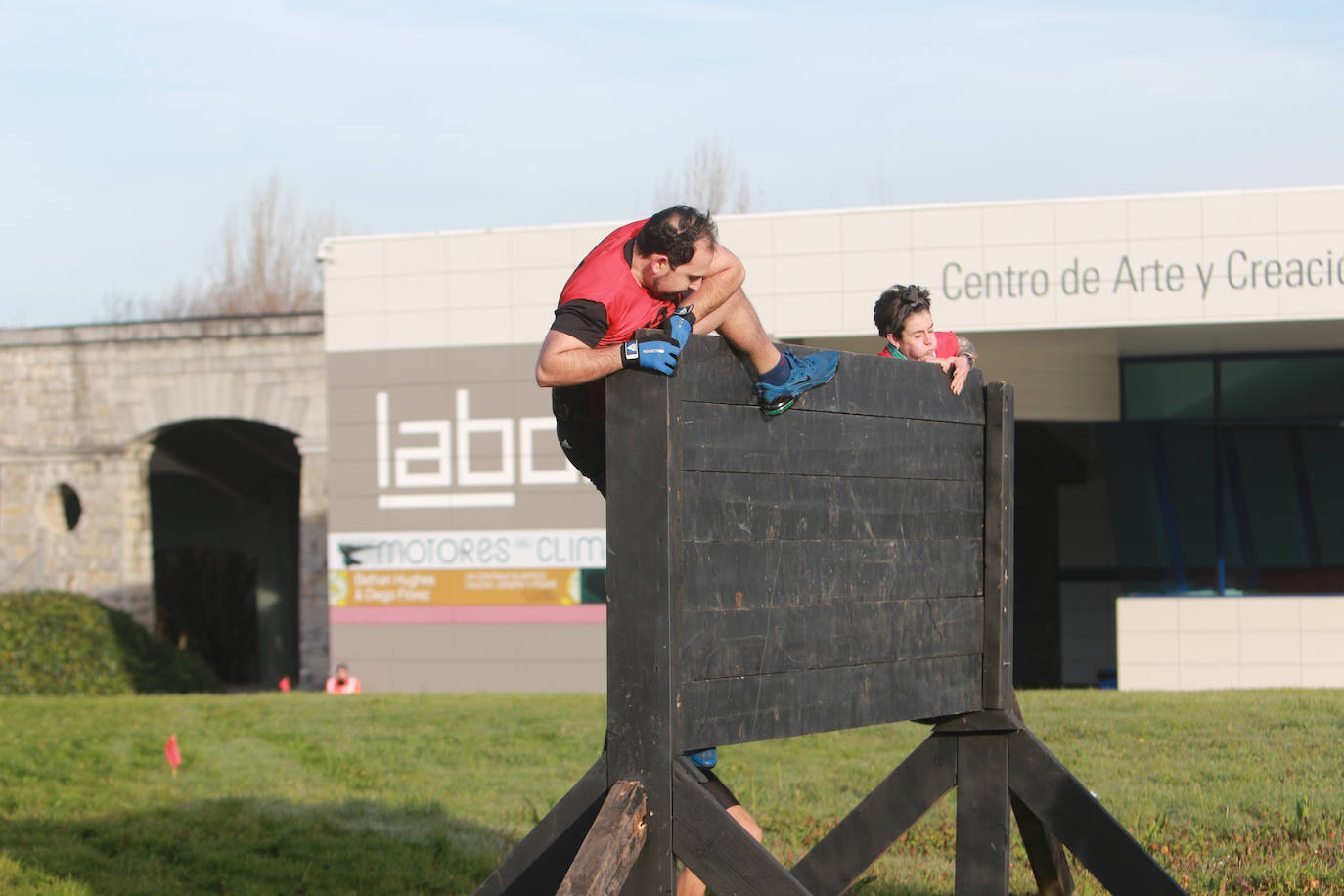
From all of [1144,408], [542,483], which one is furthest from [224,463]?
[1144,408]

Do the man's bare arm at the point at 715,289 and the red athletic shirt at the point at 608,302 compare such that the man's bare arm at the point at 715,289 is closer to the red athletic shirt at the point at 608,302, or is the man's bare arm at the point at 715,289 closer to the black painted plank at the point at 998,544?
the red athletic shirt at the point at 608,302

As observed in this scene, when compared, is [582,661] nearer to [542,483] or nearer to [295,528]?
[542,483]

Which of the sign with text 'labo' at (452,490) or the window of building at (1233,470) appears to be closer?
the window of building at (1233,470)

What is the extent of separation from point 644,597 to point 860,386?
1165 millimetres

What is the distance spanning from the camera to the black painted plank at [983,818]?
498cm

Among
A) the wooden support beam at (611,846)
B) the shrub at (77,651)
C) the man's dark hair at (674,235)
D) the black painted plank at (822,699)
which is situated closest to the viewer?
the wooden support beam at (611,846)

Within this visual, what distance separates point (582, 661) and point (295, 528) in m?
11.4

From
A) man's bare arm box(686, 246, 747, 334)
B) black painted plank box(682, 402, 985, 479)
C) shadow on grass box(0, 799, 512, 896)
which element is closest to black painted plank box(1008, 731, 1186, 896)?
black painted plank box(682, 402, 985, 479)

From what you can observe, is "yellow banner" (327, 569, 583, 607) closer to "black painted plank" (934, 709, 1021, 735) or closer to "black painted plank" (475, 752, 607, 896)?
"black painted plank" (934, 709, 1021, 735)

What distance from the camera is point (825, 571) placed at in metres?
4.32

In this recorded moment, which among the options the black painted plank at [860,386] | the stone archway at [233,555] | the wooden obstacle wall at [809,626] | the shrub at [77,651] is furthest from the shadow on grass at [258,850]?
the stone archway at [233,555]

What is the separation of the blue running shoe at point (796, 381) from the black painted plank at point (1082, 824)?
5.23 ft

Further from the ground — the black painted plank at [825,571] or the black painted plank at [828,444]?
the black painted plank at [828,444]

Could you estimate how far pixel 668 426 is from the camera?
3.79m
